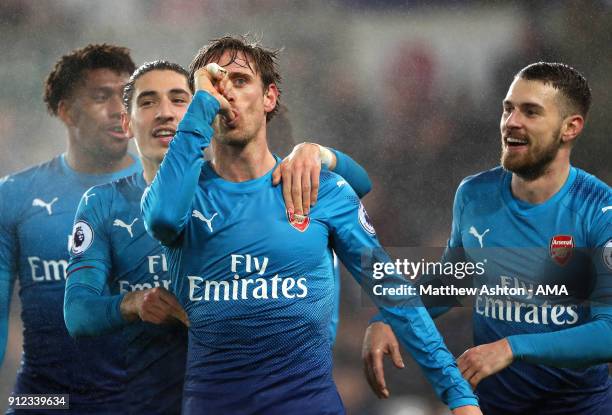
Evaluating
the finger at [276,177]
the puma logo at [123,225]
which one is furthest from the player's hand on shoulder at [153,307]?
the finger at [276,177]

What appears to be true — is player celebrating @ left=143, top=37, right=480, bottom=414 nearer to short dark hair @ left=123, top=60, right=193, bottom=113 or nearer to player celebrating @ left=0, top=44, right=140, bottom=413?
short dark hair @ left=123, top=60, right=193, bottom=113

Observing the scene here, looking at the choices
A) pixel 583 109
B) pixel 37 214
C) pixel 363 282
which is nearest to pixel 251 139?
pixel 363 282

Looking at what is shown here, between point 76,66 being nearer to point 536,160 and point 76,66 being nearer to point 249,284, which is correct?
point 249,284

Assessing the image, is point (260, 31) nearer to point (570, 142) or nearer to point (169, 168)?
point (169, 168)

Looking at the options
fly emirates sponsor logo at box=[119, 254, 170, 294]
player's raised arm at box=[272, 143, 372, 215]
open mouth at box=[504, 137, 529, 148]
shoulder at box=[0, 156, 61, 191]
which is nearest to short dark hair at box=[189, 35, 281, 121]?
player's raised arm at box=[272, 143, 372, 215]

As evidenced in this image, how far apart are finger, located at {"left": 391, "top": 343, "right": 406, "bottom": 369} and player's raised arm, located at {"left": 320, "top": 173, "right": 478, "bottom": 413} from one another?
18 centimetres

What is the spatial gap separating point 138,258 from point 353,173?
2.56 ft

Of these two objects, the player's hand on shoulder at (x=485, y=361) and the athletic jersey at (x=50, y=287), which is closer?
the player's hand on shoulder at (x=485, y=361)

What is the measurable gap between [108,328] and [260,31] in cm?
115

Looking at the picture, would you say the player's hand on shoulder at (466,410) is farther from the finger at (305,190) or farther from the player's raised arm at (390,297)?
the finger at (305,190)

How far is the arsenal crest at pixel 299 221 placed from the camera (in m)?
2.20

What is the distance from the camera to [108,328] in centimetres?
243

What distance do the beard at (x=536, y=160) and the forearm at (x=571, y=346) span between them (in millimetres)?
511

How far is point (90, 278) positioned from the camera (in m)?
2.43
